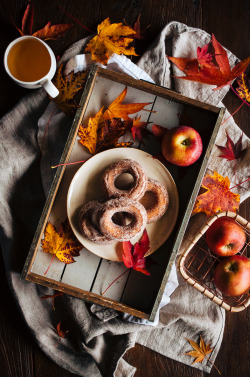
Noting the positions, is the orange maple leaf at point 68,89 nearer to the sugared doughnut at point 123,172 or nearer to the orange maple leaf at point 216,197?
the sugared doughnut at point 123,172

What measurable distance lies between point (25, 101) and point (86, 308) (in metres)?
0.86

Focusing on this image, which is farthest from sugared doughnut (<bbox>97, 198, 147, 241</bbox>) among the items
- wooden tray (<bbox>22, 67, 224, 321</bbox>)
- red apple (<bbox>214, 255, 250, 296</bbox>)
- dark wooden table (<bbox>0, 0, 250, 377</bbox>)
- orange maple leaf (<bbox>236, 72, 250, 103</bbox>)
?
orange maple leaf (<bbox>236, 72, 250, 103</bbox>)

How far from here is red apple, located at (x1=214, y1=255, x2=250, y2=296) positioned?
4.42 ft

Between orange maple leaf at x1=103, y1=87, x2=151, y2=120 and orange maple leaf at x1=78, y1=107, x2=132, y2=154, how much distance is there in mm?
25

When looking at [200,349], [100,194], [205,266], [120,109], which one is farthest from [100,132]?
[200,349]

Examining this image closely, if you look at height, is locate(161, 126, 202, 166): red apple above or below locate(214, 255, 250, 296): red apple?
above

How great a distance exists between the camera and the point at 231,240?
135 centimetres

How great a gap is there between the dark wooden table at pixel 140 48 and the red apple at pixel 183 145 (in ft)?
1.15

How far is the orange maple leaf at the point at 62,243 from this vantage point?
1.29 m

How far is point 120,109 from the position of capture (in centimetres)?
131

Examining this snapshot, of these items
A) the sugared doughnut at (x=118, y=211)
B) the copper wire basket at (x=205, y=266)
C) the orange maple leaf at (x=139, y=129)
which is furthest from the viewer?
the copper wire basket at (x=205, y=266)

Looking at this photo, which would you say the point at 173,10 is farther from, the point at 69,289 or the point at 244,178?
the point at 69,289

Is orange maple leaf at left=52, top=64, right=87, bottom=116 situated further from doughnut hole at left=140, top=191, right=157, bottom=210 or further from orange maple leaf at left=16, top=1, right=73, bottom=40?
doughnut hole at left=140, top=191, right=157, bottom=210

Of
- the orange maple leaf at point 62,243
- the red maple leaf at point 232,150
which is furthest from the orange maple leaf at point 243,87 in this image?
the orange maple leaf at point 62,243
